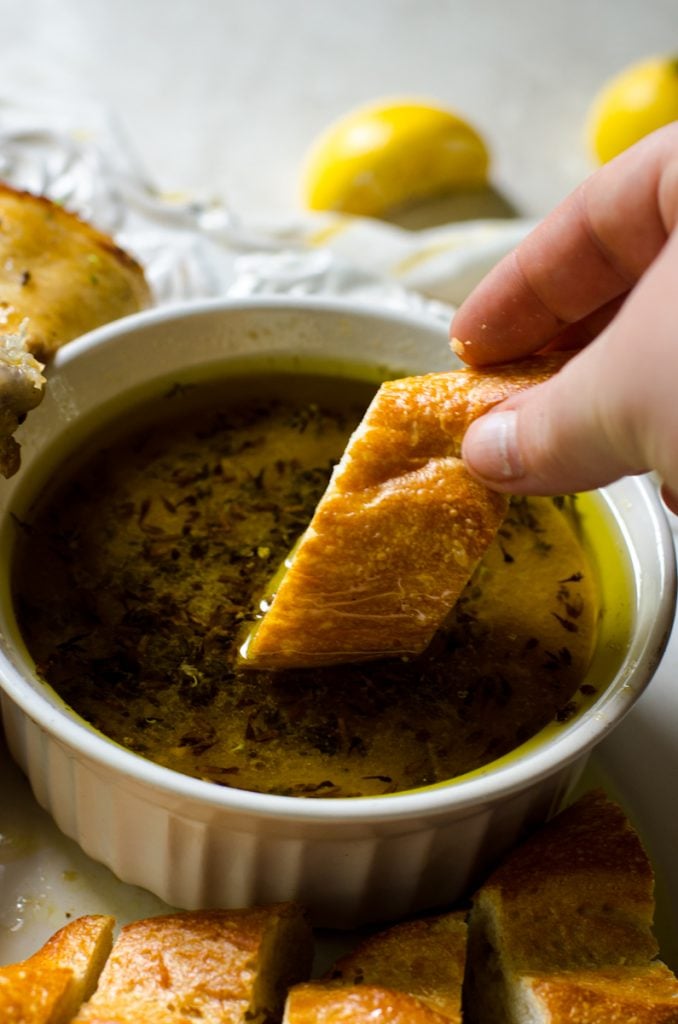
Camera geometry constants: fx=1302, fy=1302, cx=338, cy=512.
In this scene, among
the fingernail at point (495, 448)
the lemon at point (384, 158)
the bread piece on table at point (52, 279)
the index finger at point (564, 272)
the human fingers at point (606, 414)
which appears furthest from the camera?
the lemon at point (384, 158)

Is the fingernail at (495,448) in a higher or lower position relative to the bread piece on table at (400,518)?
higher

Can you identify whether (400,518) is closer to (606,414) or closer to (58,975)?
(606,414)

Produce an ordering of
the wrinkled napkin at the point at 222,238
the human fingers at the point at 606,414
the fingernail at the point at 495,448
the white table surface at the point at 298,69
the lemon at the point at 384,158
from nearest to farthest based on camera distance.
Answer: the human fingers at the point at 606,414 → the fingernail at the point at 495,448 → the wrinkled napkin at the point at 222,238 → the lemon at the point at 384,158 → the white table surface at the point at 298,69

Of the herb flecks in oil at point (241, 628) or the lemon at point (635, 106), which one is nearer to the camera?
the herb flecks in oil at point (241, 628)

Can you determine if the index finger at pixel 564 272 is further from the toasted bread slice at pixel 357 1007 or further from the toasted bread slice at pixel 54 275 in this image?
the toasted bread slice at pixel 357 1007

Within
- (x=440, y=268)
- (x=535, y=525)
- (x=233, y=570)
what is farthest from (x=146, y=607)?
(x=440, y=268)

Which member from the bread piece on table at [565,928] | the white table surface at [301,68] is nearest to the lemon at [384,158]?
the white table surface at [301,68]

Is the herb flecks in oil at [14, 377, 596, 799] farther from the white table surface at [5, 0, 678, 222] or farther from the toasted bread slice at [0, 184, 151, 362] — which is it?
the white table surface at [5, 0, 678, 222]

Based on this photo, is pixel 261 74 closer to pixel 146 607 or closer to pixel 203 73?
pixel 203 73
